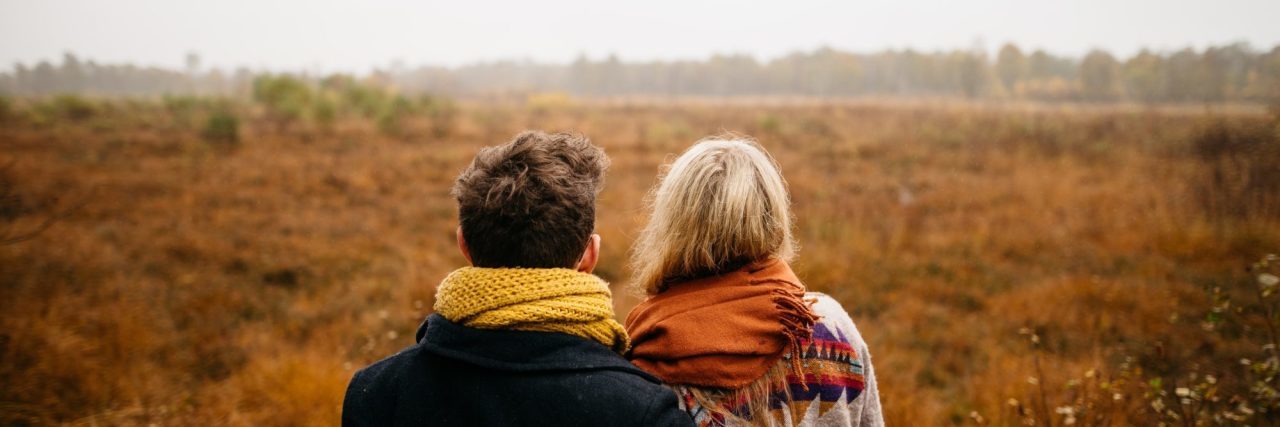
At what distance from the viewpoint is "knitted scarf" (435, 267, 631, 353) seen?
3.99 feet

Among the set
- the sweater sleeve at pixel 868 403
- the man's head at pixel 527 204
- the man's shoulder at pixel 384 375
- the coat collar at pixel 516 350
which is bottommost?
the sweater sleeve at pixel 868 403

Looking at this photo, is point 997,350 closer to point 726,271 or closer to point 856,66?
point 726,271

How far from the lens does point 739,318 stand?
1529 mm

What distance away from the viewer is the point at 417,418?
1269mm

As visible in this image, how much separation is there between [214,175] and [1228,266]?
1730 cm

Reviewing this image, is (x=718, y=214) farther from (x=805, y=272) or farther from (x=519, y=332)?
(x=805, y=272)

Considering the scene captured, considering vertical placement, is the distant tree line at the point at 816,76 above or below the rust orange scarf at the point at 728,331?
above

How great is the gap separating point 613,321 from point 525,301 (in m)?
0.26

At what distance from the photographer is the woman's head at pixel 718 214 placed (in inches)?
62.7

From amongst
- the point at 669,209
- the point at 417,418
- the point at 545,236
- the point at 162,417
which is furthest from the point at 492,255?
the point at 162,417

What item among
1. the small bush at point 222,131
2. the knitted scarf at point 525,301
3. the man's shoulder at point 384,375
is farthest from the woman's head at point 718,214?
the small bush at point 222,131

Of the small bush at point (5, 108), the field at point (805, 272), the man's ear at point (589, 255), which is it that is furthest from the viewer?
the small bush at point (5, 108)

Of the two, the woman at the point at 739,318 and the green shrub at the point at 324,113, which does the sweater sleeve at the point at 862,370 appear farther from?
the green shrub at the point at 324,113

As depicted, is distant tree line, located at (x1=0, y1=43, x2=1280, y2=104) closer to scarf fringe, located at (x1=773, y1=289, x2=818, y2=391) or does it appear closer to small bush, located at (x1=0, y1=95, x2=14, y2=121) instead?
small bush, located at (x1=0, y1=95, x2=14, y2=121)
